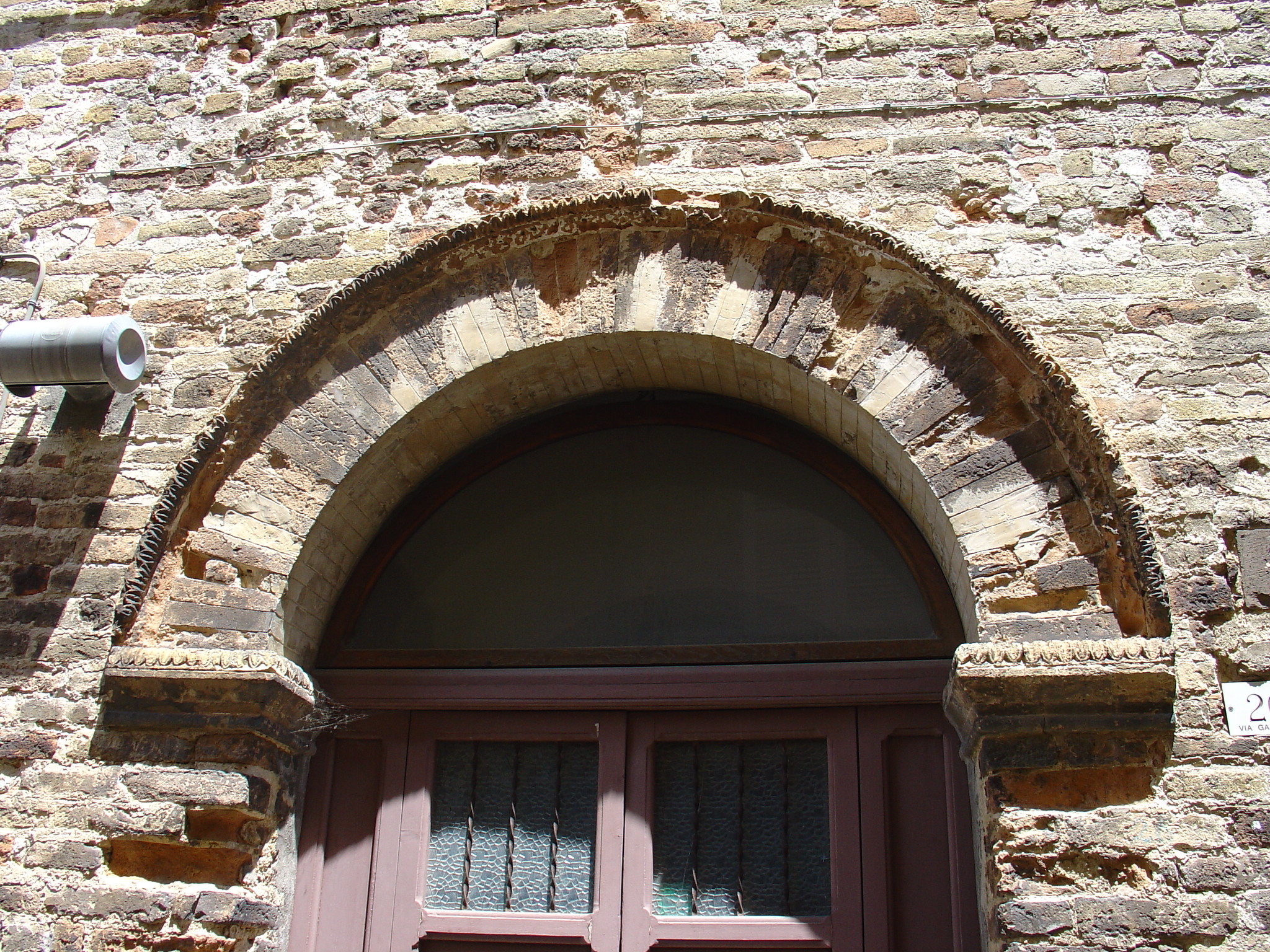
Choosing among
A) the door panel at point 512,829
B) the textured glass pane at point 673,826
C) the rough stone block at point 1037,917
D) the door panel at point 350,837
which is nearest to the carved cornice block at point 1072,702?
the rough stone block at point 1037,917

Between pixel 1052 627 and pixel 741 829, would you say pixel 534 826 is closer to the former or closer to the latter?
pixel 741 829

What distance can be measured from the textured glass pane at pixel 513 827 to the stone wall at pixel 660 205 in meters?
0.49

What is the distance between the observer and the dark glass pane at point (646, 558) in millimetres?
3182

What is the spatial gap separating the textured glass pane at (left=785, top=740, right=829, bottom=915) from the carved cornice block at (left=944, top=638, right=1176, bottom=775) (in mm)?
592

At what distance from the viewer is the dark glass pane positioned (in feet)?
10.4

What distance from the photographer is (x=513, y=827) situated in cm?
307

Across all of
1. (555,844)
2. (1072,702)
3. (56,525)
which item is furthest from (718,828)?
(56,525)

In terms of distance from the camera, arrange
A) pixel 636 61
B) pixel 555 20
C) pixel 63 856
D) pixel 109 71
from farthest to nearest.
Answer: pixel 109 71, pixel 555 20, pixel 636 61, pixel 63 856

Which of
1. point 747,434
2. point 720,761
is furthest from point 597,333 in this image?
point 720,761

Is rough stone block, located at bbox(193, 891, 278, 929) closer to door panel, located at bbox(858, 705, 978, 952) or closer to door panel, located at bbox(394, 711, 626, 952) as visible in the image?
door panel, located at bbox(394, 711, 626, 952)

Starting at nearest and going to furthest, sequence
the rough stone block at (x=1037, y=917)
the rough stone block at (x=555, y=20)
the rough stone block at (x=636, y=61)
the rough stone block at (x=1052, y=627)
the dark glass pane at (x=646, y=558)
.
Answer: the rough stone block at (x=1037, y=917), the rough stone block at (x=1052, y=627), the dark glass pane at (x=646, y=558), the rough stone block at (x=636, y=61), the rough stone block at (x=555, y=20)

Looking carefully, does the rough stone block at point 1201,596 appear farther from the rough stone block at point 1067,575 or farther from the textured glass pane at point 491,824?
the textured glass pane at point 491,824

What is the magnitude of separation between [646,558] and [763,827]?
0.93 m

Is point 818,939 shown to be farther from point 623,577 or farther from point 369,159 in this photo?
point 369,159
